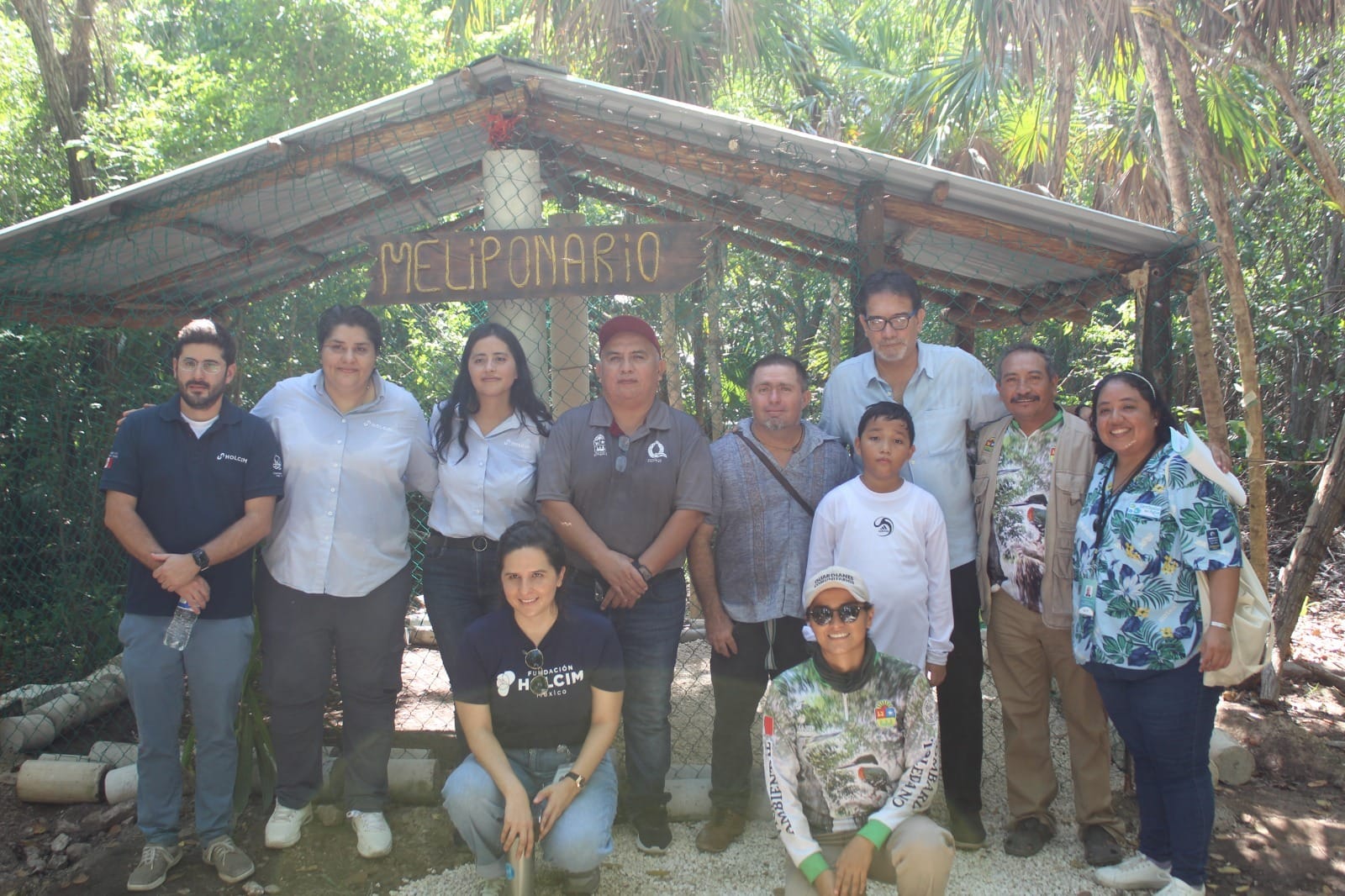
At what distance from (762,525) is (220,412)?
189 cm

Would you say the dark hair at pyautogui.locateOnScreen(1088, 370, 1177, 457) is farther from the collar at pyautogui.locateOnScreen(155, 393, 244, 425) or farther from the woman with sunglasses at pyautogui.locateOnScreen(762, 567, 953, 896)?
the collar at pyautogui.locateOnScreen(155, 393, 244, 425)

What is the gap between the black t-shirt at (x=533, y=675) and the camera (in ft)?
9.24

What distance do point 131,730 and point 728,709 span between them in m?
3.39

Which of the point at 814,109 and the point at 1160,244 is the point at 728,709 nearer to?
the point at 1160,244

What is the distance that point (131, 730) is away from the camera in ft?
15.4

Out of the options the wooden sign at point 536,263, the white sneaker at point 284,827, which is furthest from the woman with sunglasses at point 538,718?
the wooden sign at point 536,263

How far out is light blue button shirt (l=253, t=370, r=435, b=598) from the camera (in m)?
3.10

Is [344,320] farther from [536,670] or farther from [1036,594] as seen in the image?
[1036,594]

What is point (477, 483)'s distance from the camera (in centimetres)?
311

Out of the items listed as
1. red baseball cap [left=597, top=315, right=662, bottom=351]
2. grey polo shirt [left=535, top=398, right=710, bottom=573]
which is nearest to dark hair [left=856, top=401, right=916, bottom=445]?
grey polo shirt [left=535, top=398, right=710, bottom=573]

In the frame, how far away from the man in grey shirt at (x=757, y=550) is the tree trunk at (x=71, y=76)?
296 inches

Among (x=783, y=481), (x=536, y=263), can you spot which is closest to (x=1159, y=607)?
(x=783, y=481)

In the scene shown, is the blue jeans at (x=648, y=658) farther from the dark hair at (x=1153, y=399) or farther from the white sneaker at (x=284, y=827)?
the dark hair at (x=1153, y=399)

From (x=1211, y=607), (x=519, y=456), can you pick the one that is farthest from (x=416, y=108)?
(x=1211, y=607)
